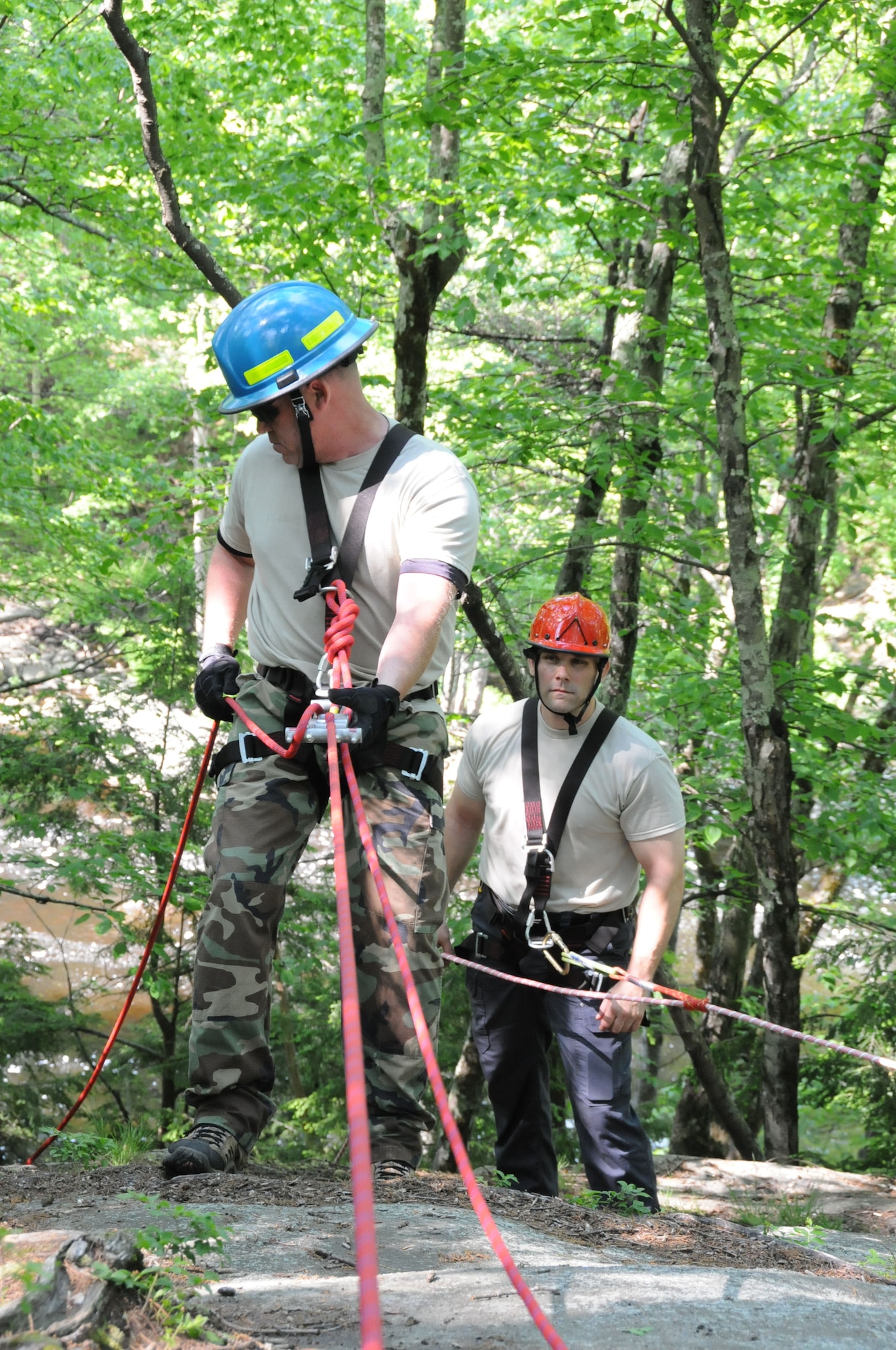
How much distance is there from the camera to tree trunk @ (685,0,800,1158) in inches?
228

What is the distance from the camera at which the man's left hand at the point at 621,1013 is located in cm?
398

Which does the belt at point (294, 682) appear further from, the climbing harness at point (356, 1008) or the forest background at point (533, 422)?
the forest background at point (533, 422)

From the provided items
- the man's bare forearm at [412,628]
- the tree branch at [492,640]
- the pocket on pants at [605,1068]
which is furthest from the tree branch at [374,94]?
the pocket on pants at [605,1068]

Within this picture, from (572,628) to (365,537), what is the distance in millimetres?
1416

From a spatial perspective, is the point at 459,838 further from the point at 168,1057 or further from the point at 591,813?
the point at 168,1057

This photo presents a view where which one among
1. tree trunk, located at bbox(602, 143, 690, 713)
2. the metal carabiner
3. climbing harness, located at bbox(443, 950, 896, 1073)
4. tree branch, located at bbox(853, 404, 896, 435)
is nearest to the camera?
climbing harness, located at bbox(443, 950, 896, 1073)

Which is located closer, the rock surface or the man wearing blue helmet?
the rock surface

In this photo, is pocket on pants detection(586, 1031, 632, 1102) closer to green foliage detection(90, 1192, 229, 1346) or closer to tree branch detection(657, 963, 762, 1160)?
green foliage detection(90, 1192, 229, 1346)

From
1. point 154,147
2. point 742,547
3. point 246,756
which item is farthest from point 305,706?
point 742,547

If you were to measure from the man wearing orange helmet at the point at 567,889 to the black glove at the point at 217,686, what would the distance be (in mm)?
1290

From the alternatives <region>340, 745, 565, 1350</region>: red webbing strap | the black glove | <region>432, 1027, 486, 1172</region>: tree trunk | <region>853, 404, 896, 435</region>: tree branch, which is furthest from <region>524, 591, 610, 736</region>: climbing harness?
<region>432, 1027, 486, 1172</region>: tree trunk

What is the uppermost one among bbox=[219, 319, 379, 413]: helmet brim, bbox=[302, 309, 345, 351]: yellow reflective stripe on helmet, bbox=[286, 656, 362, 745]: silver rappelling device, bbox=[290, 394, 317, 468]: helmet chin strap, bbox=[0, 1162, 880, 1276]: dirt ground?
bbox=[302, 309, 345, 351]: yellow reflective stripe on helmet

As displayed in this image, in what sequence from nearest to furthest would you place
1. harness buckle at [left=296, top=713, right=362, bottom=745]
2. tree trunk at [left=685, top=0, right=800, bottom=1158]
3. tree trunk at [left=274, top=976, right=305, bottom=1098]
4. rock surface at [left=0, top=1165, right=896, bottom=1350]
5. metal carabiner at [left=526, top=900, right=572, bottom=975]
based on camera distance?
rock surface at [left=0, top=1165, right=896, bottom=1350], harness buckle at [left=296, top=713, right=362, bottom=745], metal carabiner at [left=526, top=900, right=572, bottom=975], tree trunk at [left=685, top=0, right=800, bottom=1158], tree trunk at [left=274, top=976, right=305, bottom=1098]

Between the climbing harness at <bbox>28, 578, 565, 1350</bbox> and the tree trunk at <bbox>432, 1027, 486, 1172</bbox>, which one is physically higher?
the climbing harness at <bbox>28, 578, 565, 1350</bbox>
